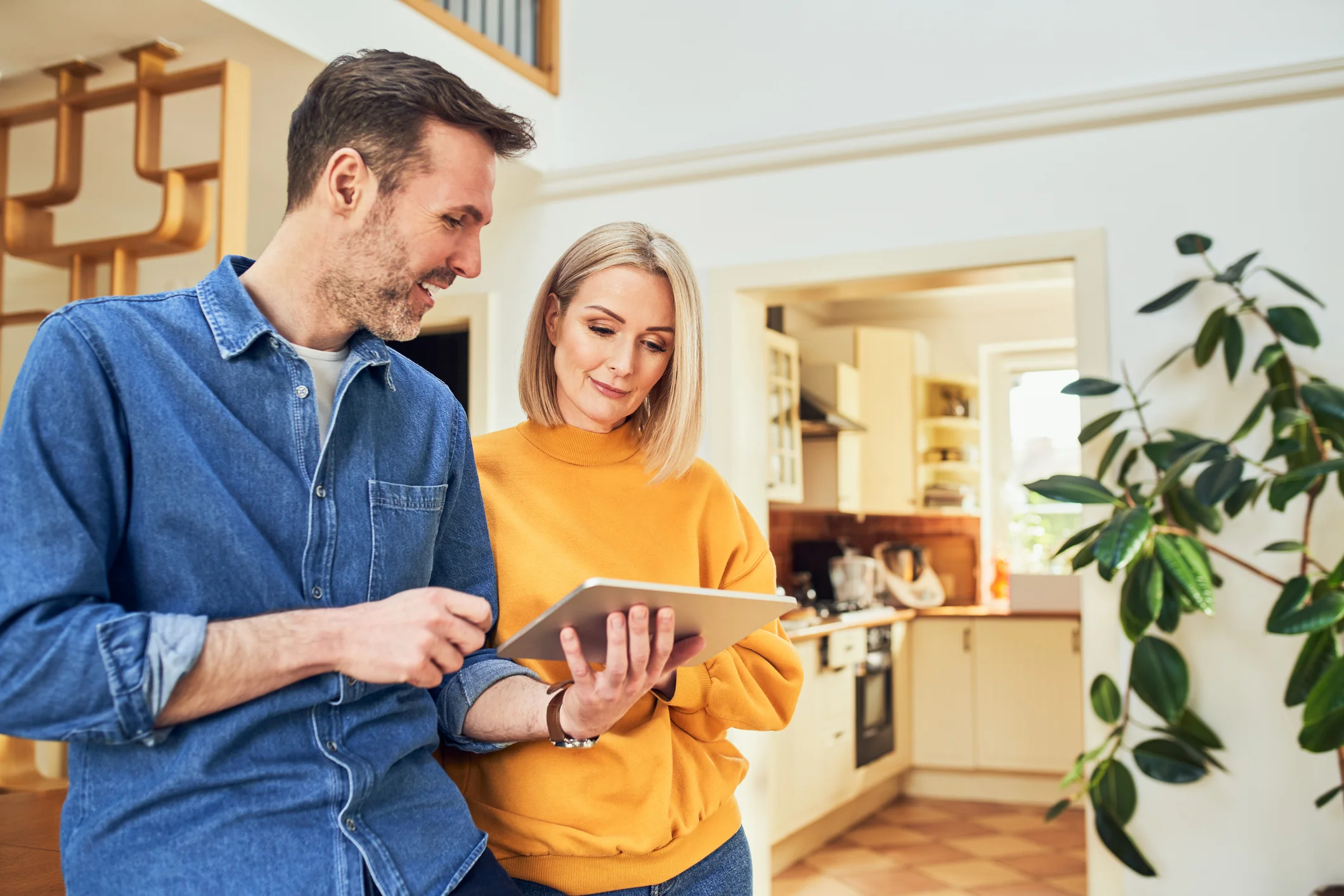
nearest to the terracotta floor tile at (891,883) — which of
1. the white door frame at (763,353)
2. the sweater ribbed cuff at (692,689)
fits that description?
the white door frame at (763,353)

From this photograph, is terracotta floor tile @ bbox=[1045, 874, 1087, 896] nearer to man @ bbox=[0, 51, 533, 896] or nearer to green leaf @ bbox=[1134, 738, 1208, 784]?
green leaf @ bbox=[1134, 738, 1208, 784]

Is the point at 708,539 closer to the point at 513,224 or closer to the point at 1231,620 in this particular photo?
the point at 1231,620

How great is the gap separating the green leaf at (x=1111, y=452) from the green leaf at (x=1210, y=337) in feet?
0.90

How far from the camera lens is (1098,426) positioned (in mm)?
3062

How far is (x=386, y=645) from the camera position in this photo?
934mm

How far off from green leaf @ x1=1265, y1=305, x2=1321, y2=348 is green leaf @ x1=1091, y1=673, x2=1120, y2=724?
3.39ft

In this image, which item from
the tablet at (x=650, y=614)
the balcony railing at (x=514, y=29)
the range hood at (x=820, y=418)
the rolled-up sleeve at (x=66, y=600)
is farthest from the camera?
the range hood at (x=820, y=418)

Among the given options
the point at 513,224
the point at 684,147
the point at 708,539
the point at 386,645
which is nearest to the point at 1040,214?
the point at 684,147

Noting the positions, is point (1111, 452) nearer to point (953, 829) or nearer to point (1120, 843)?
point (1120, 843)

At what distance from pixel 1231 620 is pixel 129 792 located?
9.64ft

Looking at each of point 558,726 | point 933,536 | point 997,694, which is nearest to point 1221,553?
point 558,726

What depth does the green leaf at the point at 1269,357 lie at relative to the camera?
2.85m

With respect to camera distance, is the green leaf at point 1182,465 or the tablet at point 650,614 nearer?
the tablet at point 650,614

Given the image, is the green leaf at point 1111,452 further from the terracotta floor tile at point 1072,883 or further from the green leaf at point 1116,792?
the terracotta floor tile at point 1072,883
